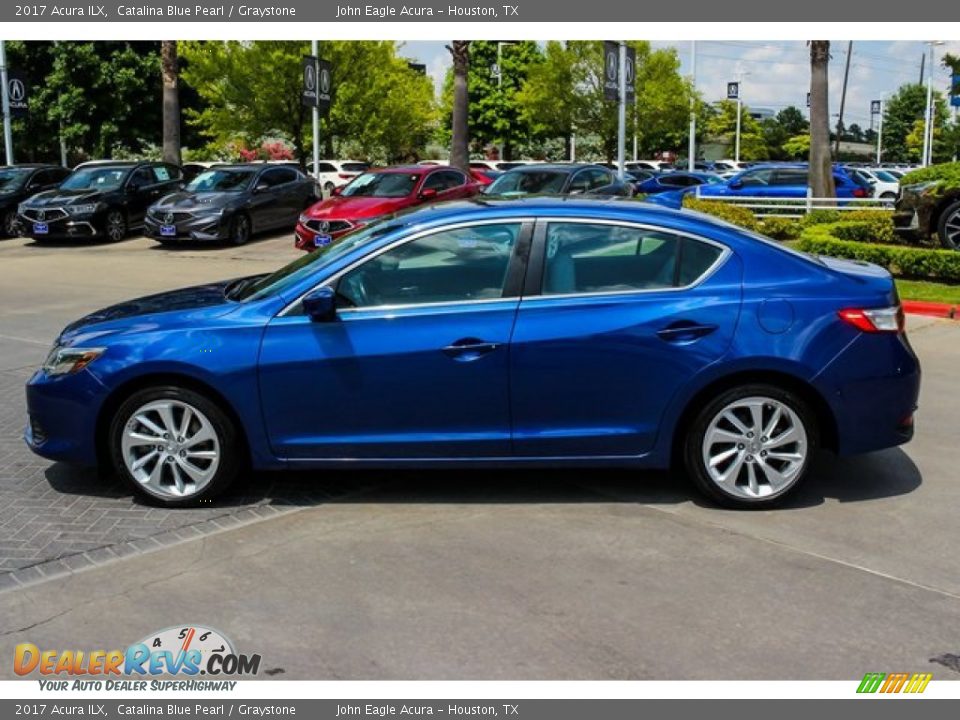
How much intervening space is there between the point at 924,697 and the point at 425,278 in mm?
3060

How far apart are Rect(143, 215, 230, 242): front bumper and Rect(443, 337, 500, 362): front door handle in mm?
16298

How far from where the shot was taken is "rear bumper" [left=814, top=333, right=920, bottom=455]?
533 cm

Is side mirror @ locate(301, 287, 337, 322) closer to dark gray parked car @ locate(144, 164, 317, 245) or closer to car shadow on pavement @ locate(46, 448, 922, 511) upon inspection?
car shadow on pavement @ locate(46, 448, 922, 511)

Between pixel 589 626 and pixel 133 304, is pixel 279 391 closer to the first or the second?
pixel 133 304

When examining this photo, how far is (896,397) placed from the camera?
543 centimetres

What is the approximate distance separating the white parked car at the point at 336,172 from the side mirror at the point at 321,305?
99.9 feet

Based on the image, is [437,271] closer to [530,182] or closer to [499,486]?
[499,486]

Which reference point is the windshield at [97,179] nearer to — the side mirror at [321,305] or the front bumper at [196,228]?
the front bumper at [196,228]

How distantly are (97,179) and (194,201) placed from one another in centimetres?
389

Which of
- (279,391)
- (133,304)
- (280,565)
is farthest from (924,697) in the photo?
(133,304)

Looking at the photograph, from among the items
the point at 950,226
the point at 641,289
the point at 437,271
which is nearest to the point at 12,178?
the point at 950,226

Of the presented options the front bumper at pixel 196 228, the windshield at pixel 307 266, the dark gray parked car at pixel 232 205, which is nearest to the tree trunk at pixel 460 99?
the dark gray parked car at pixel 232 205

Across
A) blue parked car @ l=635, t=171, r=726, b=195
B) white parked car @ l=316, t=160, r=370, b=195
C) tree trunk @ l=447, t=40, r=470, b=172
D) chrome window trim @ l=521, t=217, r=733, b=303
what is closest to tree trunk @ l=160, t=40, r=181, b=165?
white parked car @ l=316, t=160, r=370, b=195

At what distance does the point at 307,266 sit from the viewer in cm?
571
